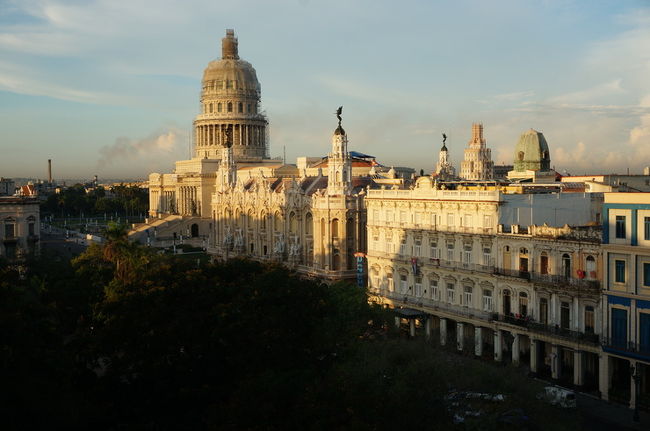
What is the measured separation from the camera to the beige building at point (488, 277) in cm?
5381

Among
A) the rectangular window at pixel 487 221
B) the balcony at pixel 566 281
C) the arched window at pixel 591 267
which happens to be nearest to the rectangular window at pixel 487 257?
the rectangular window at pixel 487 221

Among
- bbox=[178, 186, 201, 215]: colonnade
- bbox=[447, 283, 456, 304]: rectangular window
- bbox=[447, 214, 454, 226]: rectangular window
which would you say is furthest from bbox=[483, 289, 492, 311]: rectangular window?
bbox=[178, 186, 201, 215]: colonnade

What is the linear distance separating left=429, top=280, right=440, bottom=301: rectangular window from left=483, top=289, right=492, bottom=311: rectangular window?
6215 mm

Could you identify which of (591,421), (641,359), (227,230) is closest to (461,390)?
(591,421)

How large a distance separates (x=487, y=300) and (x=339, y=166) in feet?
105

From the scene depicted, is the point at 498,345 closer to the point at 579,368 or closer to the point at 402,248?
the point at 579,368

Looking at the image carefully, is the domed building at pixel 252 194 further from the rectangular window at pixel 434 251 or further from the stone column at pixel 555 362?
the stone column at pixel 555 362

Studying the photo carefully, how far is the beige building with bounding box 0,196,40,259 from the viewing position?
87.7 meters

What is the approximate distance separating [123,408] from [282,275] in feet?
45.7

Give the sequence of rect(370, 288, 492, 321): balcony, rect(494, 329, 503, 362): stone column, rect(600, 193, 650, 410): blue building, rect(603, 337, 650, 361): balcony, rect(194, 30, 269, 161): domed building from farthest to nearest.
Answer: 1. rect(194, 30, 269, 161): domed building
2. rect(370, 288, 492, 321): balcony
3. rect(494, 329, 503, 362): stone column
4. rect(600, 193, 650, 410): blue building
5. rect(603, 337, 650, 361): balcony

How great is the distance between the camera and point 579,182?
258 feet

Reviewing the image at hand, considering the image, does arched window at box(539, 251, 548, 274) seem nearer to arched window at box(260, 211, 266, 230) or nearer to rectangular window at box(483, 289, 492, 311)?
rectangular window at box(483, 289, 492, 311)

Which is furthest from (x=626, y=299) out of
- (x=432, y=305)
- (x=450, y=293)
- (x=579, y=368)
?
(x=432, y=305)

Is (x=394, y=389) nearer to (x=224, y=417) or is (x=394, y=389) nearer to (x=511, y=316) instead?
(x=224, y=417)
